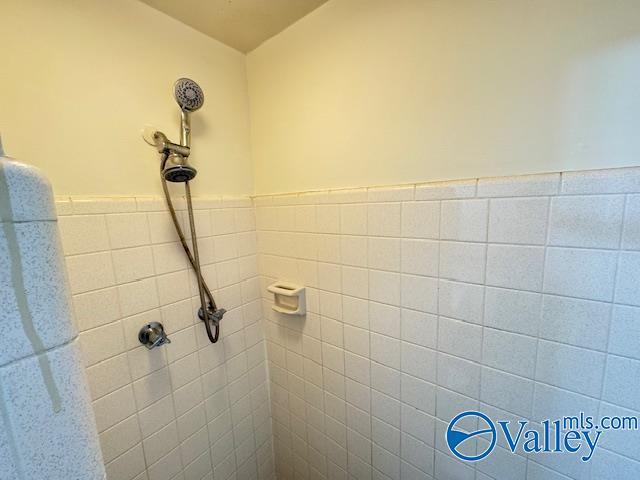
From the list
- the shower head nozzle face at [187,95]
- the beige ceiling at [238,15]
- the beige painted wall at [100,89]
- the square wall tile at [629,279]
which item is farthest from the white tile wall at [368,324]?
the beige ceiling at [238,15]

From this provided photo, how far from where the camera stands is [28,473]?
323 millimetres

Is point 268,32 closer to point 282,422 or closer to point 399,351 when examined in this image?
point 399,351

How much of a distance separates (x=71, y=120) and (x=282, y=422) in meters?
1.58

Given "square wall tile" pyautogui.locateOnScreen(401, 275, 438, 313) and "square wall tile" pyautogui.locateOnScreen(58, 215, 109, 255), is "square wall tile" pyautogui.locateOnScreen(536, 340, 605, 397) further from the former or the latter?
"square wall tile" pyautogui.locateOnScreen(58, 215, 109, 255)

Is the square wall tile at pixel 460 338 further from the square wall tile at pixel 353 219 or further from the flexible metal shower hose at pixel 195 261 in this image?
the flexible metal shower hose at pixel 195 261

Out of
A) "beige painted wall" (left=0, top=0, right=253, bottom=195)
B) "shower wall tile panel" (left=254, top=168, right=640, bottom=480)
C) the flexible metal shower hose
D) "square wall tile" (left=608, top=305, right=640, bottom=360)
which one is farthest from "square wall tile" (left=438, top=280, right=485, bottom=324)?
"beige painted wall" (left=0, top=0, right=253, bottom=195)

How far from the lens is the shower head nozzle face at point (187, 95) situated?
0.97 m

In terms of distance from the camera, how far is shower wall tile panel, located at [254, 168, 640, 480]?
65cm

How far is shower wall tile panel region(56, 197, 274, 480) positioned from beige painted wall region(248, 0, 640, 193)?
1.74 feet

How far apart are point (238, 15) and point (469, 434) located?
1.68 meters

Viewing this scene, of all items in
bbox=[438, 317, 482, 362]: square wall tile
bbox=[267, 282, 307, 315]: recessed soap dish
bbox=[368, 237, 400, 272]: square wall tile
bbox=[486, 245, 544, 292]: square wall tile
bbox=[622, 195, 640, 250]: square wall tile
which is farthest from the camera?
bbox=[267, 282, 307, 315]: recessed soap dish

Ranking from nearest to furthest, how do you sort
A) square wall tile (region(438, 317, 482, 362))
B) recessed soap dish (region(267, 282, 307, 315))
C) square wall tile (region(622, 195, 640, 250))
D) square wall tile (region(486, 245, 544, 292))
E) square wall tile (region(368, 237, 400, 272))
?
square wall tile (region(622, 195, 640, 250)) < square wall tile (region(486, 245, 544, 292)) < square wall tile (region(438, 317, 482, 362)) < square wall tile (region(368, 237, 400, 272)) < recessed soap dish (region(267, 282, 307, 315))

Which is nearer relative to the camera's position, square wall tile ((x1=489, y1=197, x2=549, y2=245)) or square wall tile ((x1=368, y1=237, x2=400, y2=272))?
square wall tile ((x1=489, y1=197, x2=549, y2=245))

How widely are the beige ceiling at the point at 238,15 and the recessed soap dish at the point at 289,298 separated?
1073 mm
